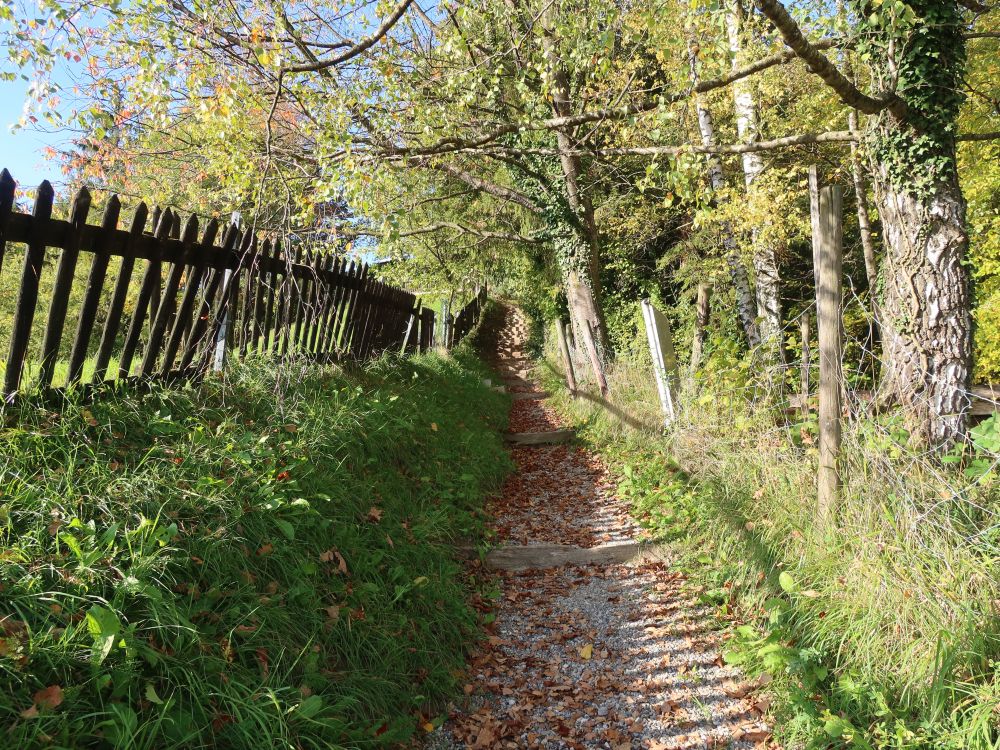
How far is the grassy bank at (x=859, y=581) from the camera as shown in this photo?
8.68ft

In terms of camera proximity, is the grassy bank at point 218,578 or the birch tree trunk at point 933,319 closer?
the grassy bank at point 218,578

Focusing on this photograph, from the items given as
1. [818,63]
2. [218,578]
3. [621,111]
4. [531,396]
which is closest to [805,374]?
[818,63]

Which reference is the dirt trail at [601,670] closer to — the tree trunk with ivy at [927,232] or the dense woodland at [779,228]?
the dense woodland at [779,228]

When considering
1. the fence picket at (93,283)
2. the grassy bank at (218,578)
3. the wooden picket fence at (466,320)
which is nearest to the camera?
the grassy bank at (218,578)

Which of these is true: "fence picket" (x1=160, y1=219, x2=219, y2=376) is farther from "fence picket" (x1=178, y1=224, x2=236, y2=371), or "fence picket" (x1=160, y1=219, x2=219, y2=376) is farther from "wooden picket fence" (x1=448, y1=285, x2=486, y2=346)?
"wooden picket fence" (x1=448, y1=285, x2=486, y2=346)

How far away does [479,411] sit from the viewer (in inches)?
427

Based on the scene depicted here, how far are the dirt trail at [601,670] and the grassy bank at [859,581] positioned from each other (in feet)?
0.82

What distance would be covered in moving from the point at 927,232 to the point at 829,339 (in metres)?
1.59

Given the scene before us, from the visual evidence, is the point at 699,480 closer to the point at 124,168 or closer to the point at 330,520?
the point at 330,520

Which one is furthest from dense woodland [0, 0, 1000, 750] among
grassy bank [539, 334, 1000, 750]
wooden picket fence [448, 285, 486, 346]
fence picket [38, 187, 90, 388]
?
Answer: wooden picket fence [448, 285, 486, 346]

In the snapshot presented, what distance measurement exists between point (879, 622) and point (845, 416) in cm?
156

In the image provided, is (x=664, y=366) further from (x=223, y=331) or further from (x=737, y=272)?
(x=737, y=272)

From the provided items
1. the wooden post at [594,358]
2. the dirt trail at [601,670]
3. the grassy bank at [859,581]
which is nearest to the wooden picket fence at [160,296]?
the dirt trail at [601,670]

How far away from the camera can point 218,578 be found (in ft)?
9.71
